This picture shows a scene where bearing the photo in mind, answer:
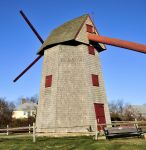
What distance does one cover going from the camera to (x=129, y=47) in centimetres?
2170

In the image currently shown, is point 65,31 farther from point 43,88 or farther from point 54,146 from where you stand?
point 54,146

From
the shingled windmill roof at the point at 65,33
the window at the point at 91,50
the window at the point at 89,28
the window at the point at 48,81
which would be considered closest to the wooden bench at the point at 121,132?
the window at the point at 48,81

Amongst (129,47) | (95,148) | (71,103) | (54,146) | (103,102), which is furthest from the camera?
(103,102)

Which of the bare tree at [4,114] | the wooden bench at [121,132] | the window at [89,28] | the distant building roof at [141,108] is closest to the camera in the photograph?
the wooden bench at [121,132]

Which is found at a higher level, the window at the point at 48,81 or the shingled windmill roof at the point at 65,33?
the shingled windmill roof at the point at 65,33

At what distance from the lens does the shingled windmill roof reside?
25.2m

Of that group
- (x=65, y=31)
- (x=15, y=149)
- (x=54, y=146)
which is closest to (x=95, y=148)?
(x=54, y=146)

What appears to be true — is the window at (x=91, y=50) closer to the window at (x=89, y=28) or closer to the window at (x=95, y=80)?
the window at (x=89, y=28)

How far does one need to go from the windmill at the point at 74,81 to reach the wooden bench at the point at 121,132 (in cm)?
472

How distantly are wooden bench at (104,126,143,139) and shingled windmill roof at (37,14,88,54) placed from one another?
950 cm

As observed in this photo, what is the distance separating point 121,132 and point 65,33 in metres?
11.5

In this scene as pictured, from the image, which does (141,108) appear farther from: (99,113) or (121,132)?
(121,132)

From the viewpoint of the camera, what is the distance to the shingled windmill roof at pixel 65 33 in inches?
992

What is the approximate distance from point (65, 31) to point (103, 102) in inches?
283
